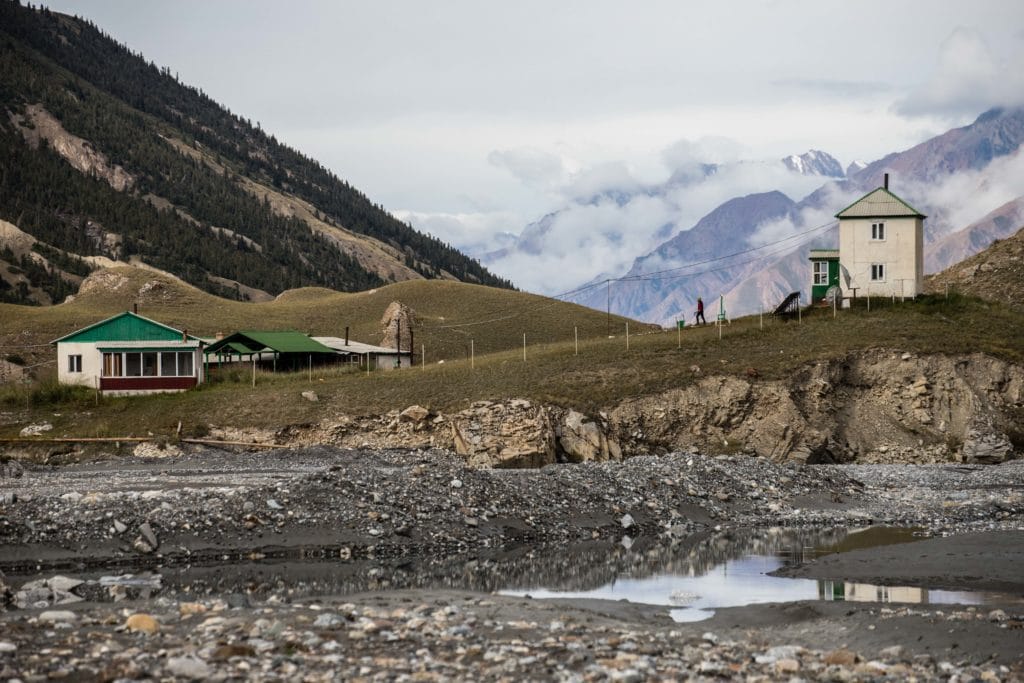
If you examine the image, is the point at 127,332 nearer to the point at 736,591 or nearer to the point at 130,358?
the point at 130,358

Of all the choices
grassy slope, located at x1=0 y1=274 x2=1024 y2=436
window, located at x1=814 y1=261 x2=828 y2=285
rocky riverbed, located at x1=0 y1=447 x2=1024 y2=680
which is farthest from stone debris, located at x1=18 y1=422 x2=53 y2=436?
window, located at x1=814 y1=261 x2=828 y2=285

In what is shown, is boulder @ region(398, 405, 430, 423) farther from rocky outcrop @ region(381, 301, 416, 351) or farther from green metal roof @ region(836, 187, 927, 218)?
rocky outcrop @ region(381, 301, 416, 351)

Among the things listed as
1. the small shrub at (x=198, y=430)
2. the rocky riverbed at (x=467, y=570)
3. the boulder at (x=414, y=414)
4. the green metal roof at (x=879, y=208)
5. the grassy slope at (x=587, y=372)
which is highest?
the green metal roof at (x=879, y=208)

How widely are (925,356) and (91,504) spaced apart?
46.3 metres

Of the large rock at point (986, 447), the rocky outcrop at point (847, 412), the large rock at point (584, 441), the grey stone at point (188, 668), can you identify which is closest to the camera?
the grey stone at point (188, 668)

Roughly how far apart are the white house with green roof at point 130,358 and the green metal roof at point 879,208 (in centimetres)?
4316

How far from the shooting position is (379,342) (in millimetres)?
111812

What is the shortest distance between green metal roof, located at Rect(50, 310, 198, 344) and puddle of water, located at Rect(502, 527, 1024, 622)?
55.6 meters

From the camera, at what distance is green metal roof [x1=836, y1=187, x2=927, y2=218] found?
77.0m

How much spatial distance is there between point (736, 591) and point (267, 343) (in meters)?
64.3

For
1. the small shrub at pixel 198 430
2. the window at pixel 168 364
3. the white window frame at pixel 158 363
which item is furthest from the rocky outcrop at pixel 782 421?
the window at pixel 168 364

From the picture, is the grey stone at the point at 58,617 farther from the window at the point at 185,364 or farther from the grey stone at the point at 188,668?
the window at the point at 185,364

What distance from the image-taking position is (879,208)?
253 ft

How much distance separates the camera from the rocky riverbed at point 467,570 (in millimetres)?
17312
